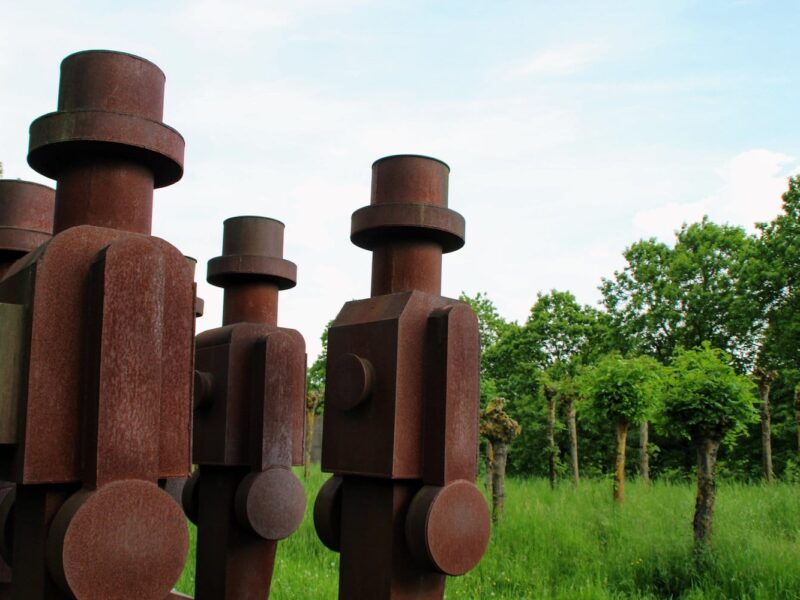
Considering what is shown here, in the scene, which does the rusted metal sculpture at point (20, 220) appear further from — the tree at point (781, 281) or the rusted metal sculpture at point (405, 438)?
the tree at point (781, 281)

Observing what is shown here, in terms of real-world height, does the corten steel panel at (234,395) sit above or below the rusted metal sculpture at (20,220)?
below

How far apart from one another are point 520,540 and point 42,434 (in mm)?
6365

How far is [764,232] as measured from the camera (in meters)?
20.4

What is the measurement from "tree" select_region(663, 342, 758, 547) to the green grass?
0.43 meters

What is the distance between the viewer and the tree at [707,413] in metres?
6.75

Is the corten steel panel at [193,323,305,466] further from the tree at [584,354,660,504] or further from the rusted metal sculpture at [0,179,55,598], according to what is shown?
the tree at [584,354,660,504]

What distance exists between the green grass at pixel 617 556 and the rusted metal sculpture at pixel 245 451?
6.35 ft

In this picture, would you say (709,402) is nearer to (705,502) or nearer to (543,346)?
(705,502)

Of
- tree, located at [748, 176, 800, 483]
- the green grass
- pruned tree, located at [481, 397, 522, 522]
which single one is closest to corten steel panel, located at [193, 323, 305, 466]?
the green grass

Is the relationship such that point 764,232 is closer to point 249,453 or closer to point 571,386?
point 571,386

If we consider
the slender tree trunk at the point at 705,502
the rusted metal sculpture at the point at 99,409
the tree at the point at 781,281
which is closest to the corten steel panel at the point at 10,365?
the rusted metal sculpture at the point at 99,409

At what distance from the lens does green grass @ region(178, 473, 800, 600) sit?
582 cm

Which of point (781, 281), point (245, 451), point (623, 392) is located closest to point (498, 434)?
point (623, 392)

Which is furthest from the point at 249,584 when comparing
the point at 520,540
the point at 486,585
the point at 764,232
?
the point at 764,232
